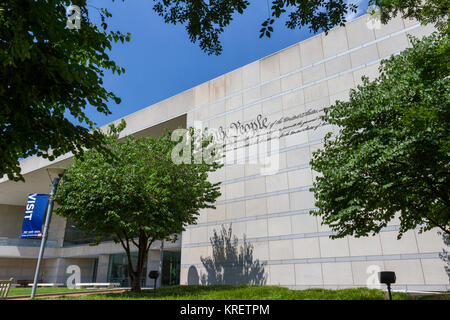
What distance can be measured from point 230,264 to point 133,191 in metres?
9.79

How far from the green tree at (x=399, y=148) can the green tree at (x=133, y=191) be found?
287 inches

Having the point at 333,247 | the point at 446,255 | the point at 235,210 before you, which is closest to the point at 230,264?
the point at 235,210

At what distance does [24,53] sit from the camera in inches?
198

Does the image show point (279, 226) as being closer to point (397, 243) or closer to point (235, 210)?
point (235, 210)

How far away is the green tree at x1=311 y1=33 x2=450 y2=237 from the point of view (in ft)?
28.1

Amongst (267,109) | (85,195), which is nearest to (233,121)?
(267,109)

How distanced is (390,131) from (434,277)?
9.41 metres

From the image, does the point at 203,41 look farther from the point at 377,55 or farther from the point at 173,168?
the point at 377,55

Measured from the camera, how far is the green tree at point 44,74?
5.54m

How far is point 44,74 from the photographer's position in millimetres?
6496

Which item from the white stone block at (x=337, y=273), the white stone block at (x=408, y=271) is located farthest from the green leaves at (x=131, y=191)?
the white stone block at (x=408, y=271)

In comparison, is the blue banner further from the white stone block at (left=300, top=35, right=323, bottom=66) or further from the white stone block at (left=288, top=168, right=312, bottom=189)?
the white stone block at (left=300, top=35, right=323, bottom=66)

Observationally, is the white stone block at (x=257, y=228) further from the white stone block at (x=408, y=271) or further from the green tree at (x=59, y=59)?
the green tree at (x=59, y=59)

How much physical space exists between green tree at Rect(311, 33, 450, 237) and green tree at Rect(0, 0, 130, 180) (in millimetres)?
7724
